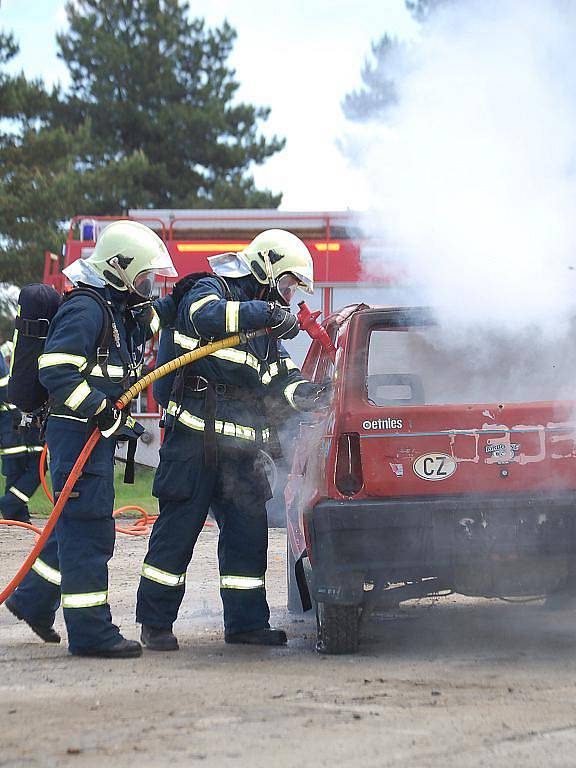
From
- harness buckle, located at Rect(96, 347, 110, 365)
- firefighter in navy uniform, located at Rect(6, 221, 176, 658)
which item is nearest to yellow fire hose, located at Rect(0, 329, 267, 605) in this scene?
firefighter in navy uniform, located at Rect(6, 221, 176, 658)

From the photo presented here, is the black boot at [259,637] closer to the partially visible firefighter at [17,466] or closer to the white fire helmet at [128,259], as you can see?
the white fire helmet at [128,259]

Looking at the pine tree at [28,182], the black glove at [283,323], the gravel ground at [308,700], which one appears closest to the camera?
the gravel ground at [308,700]

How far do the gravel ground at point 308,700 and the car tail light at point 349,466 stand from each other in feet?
2.49

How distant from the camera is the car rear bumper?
5090 mm

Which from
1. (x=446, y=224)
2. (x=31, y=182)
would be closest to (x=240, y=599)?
(x=446, y=224)

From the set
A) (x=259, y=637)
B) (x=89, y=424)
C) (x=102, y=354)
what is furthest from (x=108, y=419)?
(x=259, y=637)

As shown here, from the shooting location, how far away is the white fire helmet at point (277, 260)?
5.92 meters

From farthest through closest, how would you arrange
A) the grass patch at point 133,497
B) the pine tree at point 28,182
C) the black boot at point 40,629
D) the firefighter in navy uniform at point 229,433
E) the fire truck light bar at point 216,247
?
the pine tree at point 28,182
the fire truck light bar at point 216,247
the grass patch at point 133,497
the black boot at point 40,629
the firefighter in navy uniform at point 229,433

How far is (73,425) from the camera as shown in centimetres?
553

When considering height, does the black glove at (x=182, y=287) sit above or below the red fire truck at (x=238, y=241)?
below

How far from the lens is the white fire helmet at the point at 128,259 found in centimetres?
570

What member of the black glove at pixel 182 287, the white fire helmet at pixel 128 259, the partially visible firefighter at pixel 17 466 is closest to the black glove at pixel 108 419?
the white fire helmet at pixel 128 259

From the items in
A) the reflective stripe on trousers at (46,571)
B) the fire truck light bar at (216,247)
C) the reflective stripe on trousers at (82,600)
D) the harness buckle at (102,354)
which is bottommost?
the reflective stripe on trousers at (82,600)

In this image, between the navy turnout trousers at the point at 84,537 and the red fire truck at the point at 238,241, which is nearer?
the navy turnout trousers at the point at 84,537
